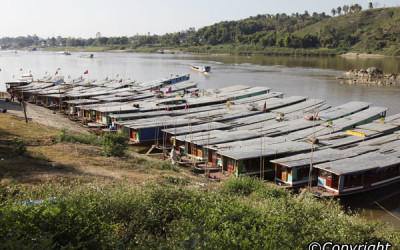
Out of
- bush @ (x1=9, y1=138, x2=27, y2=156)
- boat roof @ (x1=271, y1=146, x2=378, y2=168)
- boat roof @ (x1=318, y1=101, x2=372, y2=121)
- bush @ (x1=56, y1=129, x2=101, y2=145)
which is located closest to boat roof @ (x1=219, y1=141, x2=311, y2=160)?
boat roof @ (x1=271, y1=146, x2=378, y2=168)

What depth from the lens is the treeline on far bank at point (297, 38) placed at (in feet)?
306

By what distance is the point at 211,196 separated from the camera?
8773 millimetres

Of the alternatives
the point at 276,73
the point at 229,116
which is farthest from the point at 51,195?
the point at 276,73

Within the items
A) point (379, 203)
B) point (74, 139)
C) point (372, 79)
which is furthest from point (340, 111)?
point (372, 79)

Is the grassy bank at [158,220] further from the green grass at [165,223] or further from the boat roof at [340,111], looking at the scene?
the boat roof at [340,111]

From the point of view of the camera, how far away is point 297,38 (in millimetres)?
95812

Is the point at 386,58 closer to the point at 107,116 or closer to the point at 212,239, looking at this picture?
the point at 107,116

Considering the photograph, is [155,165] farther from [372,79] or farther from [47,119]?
[372,79]

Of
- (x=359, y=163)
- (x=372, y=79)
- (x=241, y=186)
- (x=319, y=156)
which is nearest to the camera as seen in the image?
(x=241, y=186)

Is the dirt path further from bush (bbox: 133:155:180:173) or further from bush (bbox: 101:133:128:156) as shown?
bush (bbox: 133:155:180:173)

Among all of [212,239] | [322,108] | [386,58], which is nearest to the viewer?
[212,239]

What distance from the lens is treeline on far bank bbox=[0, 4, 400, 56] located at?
93188 millimetres

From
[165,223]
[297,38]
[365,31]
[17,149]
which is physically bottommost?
[165,223]

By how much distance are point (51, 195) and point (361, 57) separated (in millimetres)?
89694
